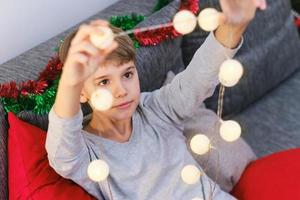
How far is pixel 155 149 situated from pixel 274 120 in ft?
2.29

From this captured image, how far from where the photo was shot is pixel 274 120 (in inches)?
67.4

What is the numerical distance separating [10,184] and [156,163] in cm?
33

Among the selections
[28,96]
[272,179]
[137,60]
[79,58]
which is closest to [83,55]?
[79,58]

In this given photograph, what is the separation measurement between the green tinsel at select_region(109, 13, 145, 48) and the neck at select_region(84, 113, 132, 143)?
0.94ft

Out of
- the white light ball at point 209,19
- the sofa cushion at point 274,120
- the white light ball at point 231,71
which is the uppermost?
the white light ball at point 209,19

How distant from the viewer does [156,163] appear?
3.74 feet

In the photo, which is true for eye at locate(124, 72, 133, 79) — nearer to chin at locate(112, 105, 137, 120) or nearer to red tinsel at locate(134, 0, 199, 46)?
chin at locate(112, 105, 137, 120)

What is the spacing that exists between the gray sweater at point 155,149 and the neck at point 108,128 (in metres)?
0.02

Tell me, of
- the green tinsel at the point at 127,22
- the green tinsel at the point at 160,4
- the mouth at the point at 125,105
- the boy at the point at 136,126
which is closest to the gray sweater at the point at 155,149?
the boy at the point at 136,126

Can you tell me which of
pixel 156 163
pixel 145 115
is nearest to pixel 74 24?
pixel 145 115

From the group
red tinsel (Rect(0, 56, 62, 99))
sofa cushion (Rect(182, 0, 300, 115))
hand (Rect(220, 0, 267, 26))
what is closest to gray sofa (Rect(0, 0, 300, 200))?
sofa cushion (Rect(182, 0, 300, 115))

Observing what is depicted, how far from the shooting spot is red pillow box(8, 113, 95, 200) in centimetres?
104

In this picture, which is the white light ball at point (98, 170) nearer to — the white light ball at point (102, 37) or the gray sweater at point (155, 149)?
the gray sweater at point (155, 149)

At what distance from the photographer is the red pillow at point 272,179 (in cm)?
125
